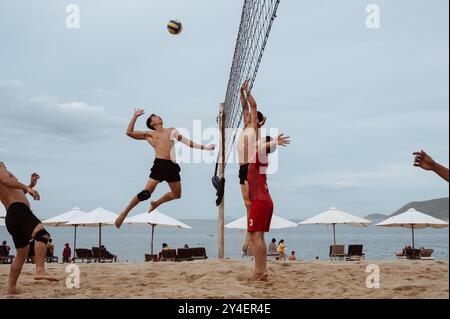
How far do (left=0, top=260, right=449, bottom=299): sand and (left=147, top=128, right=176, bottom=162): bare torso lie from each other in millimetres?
1804

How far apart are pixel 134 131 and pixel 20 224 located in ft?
6.77

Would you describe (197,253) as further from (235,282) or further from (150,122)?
(235,282)

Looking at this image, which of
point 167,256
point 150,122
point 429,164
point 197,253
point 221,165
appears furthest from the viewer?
point 197,253

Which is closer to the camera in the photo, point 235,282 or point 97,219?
point 235,282

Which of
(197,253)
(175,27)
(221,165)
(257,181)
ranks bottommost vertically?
(197,253)

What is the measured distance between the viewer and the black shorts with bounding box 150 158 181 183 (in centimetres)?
685

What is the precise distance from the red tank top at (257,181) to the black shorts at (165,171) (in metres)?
1.08

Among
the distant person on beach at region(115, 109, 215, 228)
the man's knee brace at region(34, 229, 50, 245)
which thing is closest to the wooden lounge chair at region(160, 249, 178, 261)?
the distant person on beach at region(115, 109, 215, 228)

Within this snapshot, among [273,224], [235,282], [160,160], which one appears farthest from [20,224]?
[273,224]

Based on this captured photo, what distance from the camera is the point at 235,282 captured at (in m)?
6.40

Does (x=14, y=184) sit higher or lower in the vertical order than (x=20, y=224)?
higher

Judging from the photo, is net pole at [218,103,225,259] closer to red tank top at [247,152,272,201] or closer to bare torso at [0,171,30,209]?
red tank top at [247,152,272,201]
